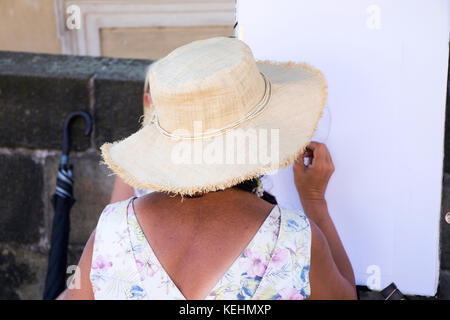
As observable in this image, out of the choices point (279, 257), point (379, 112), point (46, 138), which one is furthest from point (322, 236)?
point (46, 138)

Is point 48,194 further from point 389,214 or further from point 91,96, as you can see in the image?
point 389,214

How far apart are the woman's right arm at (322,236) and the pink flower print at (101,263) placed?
20.4 inches

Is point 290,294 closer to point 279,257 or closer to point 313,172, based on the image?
point 279,257

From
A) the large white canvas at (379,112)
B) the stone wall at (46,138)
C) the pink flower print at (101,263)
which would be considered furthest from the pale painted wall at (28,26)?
the pink flower print at (101,263)

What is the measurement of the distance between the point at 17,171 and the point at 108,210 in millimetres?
1029

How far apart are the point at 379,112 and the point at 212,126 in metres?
0.61

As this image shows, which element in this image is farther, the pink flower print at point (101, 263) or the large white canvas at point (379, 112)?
the large white canvas at point (379, 112)

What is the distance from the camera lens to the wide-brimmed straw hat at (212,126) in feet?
3.78

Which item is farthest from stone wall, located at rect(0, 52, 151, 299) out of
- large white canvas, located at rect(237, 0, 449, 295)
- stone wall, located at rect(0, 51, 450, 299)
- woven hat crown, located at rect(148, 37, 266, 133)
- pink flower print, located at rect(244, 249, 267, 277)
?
pink flower print, located at rect(244, 249, 267, 277)

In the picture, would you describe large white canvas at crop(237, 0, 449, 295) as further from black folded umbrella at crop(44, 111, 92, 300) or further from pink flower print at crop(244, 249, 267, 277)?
black folded umbrella at crop(44, 111, 92, 300)

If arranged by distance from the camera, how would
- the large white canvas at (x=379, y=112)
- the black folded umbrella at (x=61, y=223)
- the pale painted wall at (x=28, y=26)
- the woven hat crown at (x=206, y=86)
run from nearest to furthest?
the woven hat crown at (x=206, y=86) < the large white canvas at (x=379, y=112) < the black folded umbrella at (x=61, y=223) < the pale painted wall at (x=28, y=26)

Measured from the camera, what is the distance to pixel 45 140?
208 centimetres

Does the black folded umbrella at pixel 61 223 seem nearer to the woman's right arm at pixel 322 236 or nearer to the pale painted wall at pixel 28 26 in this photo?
the woman's right arm at pixel 322 236
